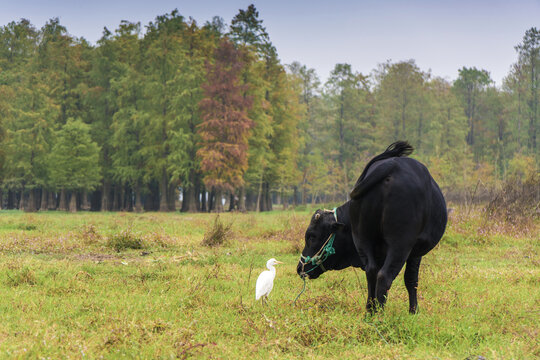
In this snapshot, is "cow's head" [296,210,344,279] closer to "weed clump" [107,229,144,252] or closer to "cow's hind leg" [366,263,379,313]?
"cow's hind leg" [366,263,379,313]

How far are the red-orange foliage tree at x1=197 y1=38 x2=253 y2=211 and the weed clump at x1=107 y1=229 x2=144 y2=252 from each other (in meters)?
22.3

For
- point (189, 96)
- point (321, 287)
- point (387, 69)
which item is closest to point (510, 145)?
point (387, 69)

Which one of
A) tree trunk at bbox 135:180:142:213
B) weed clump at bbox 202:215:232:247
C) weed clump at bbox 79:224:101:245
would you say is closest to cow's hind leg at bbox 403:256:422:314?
weed clump at bbox 202:215:232:247

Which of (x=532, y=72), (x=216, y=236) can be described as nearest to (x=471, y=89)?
(x=532, y=72)

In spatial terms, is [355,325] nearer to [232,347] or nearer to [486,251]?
[232,347]

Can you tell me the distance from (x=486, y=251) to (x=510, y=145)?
50.8 metres

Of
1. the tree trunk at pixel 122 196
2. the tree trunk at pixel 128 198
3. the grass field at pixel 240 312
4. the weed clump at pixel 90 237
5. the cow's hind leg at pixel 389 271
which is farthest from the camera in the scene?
the tree trunk at pixel 128 198

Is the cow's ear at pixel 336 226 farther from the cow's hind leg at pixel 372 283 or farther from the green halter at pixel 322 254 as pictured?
the cow's hind leg at pixel 372 283

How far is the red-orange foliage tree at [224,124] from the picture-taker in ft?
121

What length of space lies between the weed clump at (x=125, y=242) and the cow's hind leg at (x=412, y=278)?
31.1 ft

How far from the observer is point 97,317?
5977 mm

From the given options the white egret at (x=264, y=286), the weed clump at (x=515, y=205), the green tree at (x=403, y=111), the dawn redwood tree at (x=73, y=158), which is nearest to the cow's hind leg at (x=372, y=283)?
the white egret at (x=264, y=286)

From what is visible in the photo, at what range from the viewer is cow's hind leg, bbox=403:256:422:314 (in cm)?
599

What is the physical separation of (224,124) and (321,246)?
101 ft
